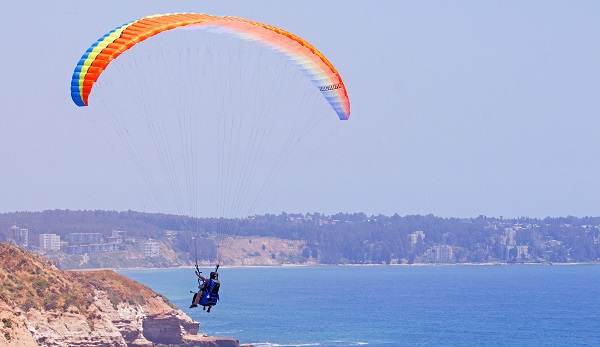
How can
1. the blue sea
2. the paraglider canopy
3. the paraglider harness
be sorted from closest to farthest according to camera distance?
the paraglider canopy < the paraglider harness < the blue sea

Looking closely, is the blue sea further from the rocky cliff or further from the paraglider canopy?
the paraglider canopy

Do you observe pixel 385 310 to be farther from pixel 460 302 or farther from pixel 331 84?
pixel 331 84

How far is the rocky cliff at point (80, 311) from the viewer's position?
64.3 metres

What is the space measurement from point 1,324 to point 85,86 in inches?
918

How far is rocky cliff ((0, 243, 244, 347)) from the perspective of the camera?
6431 cm

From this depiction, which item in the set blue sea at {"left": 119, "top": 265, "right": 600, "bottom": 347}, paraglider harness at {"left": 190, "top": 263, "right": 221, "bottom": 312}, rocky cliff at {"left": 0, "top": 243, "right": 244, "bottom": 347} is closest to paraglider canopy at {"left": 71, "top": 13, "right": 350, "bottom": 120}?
paraglider harness at {"left": 190, "top": 263, "right": 221, "bottom": 312}

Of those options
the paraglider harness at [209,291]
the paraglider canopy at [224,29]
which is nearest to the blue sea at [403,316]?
the paraglider canopy at [224,29]

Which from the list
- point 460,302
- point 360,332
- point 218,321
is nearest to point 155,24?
point 360,332

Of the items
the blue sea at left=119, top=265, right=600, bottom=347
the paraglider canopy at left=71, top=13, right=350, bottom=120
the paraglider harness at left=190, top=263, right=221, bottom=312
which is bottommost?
the blue sea at left=119, top=265, right=600, bottom=347

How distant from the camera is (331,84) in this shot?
3969 centimetres

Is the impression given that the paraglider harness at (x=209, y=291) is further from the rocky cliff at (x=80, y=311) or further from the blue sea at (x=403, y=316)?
the blue sea at (x=403, y=316)

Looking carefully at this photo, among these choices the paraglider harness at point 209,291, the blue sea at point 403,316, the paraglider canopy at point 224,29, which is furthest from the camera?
the blue sea at point 403,316

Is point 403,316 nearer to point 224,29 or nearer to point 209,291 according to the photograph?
point 209,291

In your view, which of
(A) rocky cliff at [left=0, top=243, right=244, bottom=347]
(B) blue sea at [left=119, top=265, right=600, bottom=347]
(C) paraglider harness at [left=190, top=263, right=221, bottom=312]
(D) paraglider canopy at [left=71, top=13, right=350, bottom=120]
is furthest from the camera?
(B) blue sea at [left=119, top=265, right=600, bottom=347]
